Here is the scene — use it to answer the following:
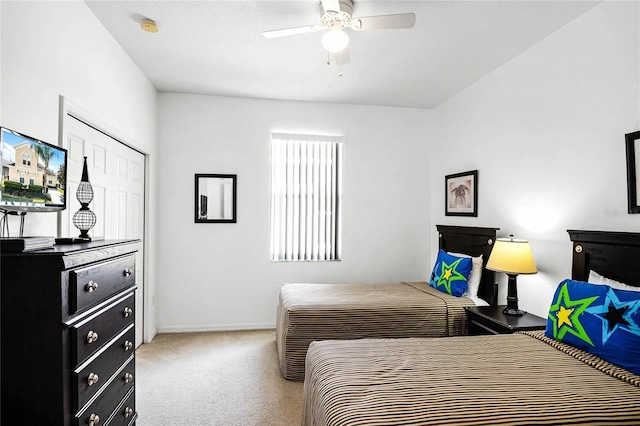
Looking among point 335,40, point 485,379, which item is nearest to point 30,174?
point 335,40

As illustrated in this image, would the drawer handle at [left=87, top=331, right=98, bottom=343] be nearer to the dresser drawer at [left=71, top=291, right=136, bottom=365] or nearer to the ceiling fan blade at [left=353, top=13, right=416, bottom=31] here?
the dresser drawer at [left=71, top=291, right=136, bottom=365]

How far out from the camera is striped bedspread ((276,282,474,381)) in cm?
301

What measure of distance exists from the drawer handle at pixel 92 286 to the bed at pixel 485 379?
3.58ft

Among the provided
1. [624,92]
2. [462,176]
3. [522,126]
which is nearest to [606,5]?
[624,92]

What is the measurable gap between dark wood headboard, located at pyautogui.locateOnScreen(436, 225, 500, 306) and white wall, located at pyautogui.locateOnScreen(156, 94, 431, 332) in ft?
2.09

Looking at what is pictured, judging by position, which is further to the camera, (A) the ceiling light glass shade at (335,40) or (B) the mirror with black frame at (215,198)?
(B) the mirror with black frame at (215,198)

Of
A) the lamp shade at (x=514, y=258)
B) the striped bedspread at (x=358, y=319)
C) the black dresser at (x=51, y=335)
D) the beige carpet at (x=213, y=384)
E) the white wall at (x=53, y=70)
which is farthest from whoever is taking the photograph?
the striped bedspread at (x=358, y=319)

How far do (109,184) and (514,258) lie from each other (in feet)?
10.8

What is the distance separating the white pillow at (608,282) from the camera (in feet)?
6.85

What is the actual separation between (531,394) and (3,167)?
2364 mm

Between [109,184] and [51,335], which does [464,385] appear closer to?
[51,335]

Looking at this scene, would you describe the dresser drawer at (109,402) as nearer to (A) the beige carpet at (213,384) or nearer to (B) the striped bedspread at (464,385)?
(A) the beige carpet at (213,384)

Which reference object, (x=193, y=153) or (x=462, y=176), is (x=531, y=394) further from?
(x=193, y=153)

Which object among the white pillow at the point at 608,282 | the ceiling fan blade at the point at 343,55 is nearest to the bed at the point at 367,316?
the white pillow at the point at 608,282
